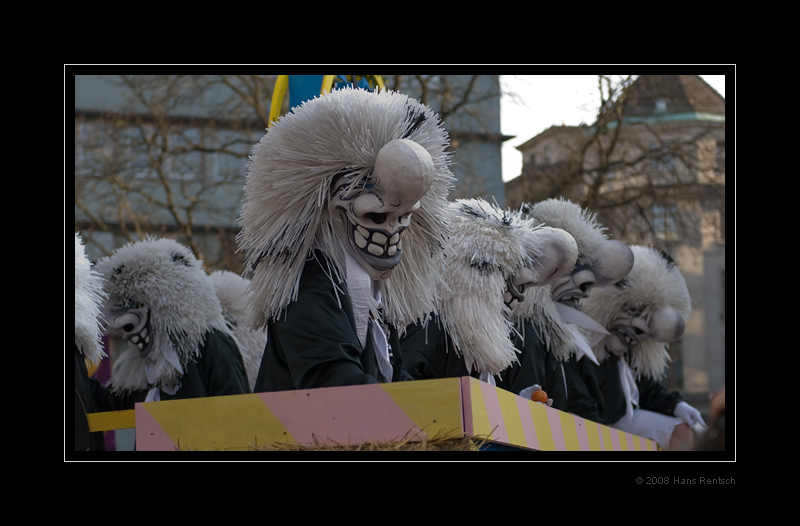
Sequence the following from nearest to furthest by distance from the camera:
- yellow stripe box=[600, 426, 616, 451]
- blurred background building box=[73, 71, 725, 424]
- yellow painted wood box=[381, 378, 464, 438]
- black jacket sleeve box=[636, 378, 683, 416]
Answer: yellow painted wood box=[381, 378, 464, 438], yellow stripe box=[600, 426, 616, 451], black jacket sleeve box=[636, 378, 683, 416], blurred background building box=[73, 71, 725, 424]

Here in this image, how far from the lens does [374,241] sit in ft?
12.1

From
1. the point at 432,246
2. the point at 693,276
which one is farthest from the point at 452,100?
the point at 432,246

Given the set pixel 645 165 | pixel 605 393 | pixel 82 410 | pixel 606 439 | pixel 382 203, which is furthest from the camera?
pixel 645 165

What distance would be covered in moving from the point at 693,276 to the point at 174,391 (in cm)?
1473

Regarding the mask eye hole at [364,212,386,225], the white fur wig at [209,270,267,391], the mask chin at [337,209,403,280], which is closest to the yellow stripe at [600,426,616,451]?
the mask chin at [337,209,403,280]

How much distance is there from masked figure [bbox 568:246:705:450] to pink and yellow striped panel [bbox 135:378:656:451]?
3578mm

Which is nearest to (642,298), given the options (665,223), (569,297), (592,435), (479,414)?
(569,297)

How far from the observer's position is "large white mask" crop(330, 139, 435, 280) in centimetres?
352

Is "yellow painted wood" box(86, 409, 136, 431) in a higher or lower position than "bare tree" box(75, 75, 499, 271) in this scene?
lower

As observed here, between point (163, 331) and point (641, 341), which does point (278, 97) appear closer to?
point (163, 331)

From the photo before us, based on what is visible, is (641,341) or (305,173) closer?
(305,173)

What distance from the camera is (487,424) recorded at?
3.13 m

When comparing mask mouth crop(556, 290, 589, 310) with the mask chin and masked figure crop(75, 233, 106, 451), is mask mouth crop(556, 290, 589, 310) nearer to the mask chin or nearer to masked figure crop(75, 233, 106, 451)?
masked figure crop(75, 233, 106, 451)

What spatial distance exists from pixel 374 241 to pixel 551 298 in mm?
2693
